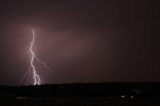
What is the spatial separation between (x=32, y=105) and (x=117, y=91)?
33260mm

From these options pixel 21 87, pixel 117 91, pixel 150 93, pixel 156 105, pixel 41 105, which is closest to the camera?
pixel 156 105

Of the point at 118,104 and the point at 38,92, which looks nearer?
the point at 118,104

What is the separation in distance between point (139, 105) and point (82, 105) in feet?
26.8

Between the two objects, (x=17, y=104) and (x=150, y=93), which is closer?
(x=17, y=104)

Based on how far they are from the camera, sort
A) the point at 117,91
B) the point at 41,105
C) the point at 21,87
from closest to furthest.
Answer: the point at 41,105 < the point at 117,91 < the point at 21,87

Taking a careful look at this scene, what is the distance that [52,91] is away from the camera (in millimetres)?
105250

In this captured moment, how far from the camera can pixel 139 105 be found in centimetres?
6638

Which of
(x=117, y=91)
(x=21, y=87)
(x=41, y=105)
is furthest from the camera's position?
(x=21, y=87)

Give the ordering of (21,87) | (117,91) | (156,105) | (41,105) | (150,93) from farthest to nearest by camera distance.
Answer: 1. (21,87)
2. (117,91)
3. (150,93)
4. (41,105)
5. (156,105)

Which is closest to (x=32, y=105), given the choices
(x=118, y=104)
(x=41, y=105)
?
(x=41, y=105)

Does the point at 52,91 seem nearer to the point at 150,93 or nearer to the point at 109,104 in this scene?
the point at 150,93

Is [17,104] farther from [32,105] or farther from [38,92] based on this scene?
[38,92]

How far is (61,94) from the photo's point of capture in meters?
99.4

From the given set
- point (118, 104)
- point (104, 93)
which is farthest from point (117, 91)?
→ point (118, 104)
